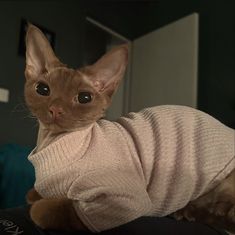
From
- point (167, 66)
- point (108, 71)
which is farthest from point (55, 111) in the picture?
point (167, 66)

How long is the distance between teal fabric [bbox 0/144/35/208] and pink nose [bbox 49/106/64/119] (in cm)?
76

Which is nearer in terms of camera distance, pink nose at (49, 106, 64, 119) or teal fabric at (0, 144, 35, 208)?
pink nose at (49, 106, 64, 119)

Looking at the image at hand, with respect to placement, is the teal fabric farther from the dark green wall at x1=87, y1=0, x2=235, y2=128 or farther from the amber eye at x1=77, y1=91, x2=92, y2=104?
the dark green wall at x1=87, y1=0, x2=235, y2=128

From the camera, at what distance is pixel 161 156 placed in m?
0.74

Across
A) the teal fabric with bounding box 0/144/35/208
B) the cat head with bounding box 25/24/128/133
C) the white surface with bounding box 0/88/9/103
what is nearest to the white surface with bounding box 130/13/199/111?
the white surface with bounding box 0/88/9/103

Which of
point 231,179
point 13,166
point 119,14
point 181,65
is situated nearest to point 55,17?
point 119,14

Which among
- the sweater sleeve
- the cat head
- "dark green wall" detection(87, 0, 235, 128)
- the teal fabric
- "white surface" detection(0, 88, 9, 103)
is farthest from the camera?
"dark green wall" detection(87, 0, 235, 128)

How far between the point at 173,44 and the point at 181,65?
0.62 ft

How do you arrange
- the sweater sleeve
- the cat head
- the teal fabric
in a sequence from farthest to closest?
1. the teal fabric
2. the cat head
3. the sweater sleeve

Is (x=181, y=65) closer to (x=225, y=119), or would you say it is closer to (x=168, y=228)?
(x=225, y=119)

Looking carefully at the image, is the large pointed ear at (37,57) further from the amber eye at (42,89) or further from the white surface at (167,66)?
the white surface at (167,66)

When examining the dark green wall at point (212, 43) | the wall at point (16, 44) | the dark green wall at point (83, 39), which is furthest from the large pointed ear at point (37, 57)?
the dark green wall at point (212, 43)

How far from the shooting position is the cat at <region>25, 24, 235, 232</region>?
60 cm

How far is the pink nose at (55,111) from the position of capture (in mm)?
679
